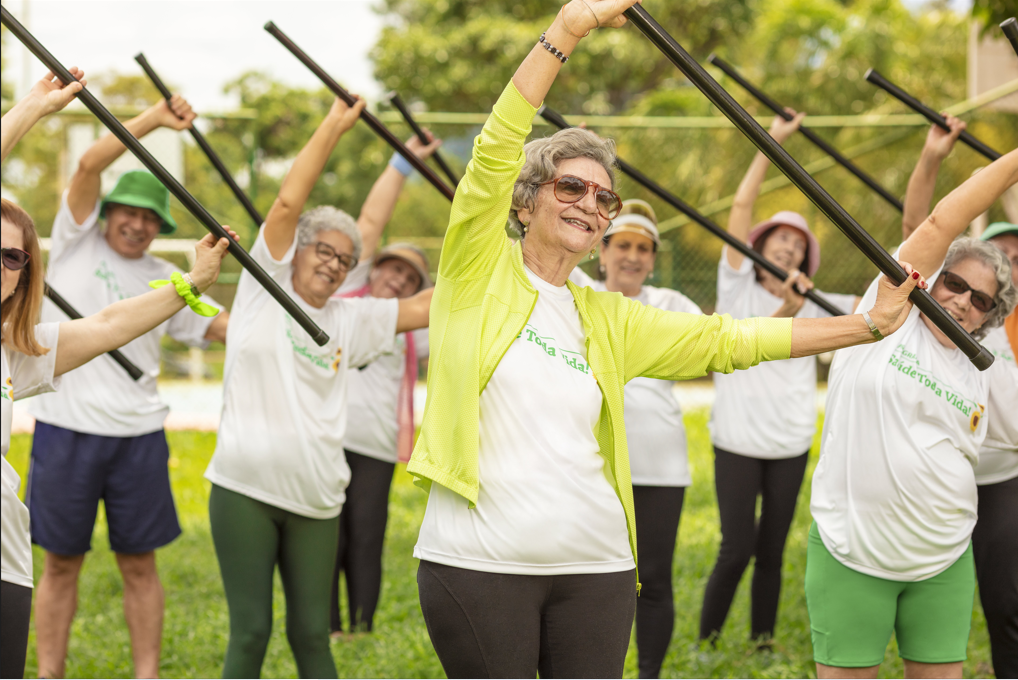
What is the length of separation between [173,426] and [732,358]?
8653mm

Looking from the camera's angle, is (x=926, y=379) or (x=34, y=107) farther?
(x=926, y=379)

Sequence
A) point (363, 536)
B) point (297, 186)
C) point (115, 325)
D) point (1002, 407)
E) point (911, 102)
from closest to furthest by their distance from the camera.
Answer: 1. point (115, 325)
2. point (1002, 407)
3. point (297, 186)
4. point (911, 102)
5. point (363, 536)

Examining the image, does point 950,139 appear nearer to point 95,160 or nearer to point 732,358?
point 732,358

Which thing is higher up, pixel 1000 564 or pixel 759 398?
pixel 759 398

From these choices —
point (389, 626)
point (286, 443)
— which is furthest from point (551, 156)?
point (389, 626)

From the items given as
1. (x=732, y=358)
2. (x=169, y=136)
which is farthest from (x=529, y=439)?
(x=169, y=136)

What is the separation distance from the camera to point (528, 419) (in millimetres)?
2113

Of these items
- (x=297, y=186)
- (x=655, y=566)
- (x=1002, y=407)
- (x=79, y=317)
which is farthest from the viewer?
(x=655, y=566)

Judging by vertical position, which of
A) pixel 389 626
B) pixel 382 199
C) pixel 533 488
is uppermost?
pixel 382 199

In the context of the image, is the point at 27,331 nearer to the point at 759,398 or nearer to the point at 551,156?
the point at 551,156

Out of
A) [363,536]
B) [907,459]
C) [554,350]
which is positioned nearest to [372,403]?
[363,536]

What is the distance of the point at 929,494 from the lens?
271 centimetres

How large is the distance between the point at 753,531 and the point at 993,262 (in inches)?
71.4

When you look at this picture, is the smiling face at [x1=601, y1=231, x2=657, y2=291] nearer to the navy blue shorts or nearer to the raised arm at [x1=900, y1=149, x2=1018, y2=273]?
the raised arm at [x1=900, y1=149, x2=1018, y2=273]
